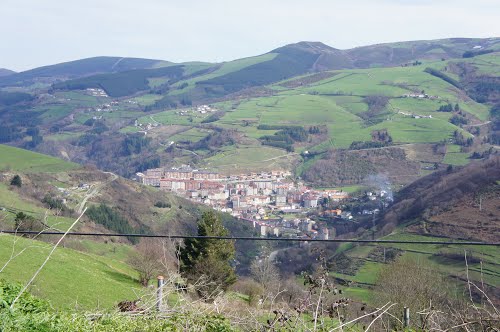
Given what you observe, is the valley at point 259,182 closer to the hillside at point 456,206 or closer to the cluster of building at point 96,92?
the hillside at point 456,206

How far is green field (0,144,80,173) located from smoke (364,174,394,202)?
40.0m

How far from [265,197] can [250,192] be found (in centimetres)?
307

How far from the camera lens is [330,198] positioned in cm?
8212

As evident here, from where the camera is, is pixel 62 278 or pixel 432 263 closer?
pixel 62 278

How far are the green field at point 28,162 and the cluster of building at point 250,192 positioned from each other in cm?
1906

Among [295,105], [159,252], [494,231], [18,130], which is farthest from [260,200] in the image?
[18,130]

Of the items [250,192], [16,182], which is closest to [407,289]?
[16,182]

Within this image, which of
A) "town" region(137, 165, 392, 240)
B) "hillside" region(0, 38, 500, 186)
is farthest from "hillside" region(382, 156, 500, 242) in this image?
"hillside" region(0, 38, 500, 186)

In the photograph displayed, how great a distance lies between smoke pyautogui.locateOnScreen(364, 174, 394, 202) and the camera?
265 ft

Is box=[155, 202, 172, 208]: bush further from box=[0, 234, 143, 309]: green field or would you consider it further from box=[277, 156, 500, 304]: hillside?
box=[0, 234, 143, 309]: green field

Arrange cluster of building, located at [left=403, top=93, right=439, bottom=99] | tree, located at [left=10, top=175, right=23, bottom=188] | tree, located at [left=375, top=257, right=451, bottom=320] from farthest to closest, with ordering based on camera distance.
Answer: cluster of building, located at [left=403, top=93, right=439, bottom=99] → tree, located at [left=10, top=175, right=23, bottom=188] → tree, located at [left=375, top=257, right=451, bottom=320]

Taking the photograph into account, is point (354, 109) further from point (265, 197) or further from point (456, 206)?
point (456, 206)

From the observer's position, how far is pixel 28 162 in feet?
226

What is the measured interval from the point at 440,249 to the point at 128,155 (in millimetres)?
86139
